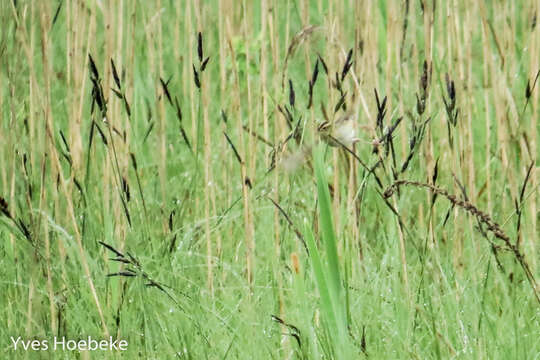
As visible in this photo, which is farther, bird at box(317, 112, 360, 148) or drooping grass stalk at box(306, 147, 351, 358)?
bird at box(317, 112, 360, 148)

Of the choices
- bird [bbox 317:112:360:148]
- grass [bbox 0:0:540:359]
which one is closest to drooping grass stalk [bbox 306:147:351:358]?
grass [bbox 0:0:540:359]

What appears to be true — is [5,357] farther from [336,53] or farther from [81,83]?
[336,53]

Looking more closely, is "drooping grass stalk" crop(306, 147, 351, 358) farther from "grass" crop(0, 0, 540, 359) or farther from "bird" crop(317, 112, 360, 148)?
"bird" crop(317, 112, 360, 148)

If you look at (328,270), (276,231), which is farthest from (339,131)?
(328,270)

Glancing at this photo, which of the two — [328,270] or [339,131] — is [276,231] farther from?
[328,270]

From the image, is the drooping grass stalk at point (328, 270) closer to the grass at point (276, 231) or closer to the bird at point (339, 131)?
the grass at point (276, 231)

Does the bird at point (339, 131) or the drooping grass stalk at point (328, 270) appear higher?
the bird at point (339, 131)

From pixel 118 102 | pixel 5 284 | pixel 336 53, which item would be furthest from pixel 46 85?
pixel 336 53

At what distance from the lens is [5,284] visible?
5.73 feet

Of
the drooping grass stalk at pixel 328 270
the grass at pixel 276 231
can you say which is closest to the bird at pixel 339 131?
the grass at pixel 276 231

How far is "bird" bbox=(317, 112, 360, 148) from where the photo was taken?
151 centimetres

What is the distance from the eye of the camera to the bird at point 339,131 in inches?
59.4

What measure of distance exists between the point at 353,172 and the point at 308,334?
19.3 inches

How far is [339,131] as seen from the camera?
161cm
